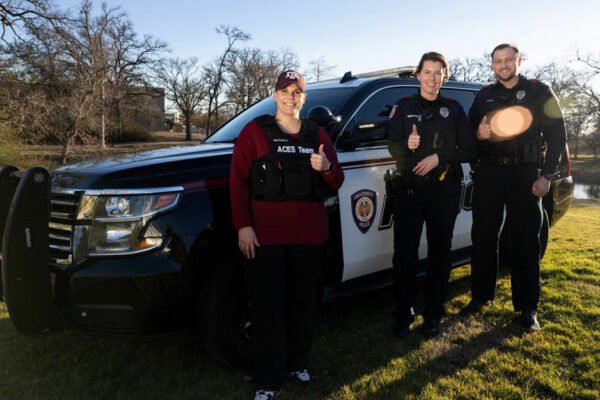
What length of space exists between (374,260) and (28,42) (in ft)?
67.8

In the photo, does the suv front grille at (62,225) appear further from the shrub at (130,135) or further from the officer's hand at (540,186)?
A: the shrub at (130,135)

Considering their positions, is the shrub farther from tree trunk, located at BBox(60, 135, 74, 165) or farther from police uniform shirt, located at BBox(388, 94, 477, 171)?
police uniform shirt, located at BBox(388, 94, 477, 171)

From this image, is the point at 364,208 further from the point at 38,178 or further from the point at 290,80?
the point at 38,178

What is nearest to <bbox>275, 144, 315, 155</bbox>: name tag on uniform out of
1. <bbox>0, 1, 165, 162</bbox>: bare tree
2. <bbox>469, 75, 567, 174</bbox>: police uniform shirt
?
<bbox>469, 75, 567, 174</bbox>: police uniform shirt

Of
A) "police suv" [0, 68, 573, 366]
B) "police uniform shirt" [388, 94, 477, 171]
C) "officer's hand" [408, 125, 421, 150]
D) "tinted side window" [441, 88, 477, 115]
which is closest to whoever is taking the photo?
"police suv" [0, 68, 573, 366]

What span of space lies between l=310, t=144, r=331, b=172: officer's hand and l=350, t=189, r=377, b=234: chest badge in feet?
2.42

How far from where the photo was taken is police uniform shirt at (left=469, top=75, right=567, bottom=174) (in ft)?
10.7

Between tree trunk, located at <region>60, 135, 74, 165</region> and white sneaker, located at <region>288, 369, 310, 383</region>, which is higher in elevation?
tree trunk, located at <region>60, 135, 74, 165</region>

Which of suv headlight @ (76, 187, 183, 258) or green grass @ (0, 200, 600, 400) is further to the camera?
green grass @ (0, 200, 600, 400)

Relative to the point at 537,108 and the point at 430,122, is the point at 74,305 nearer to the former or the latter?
the point at 430,122

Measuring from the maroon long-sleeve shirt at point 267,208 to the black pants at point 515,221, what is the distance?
1621 mm

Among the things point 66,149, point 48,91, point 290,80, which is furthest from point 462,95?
point 48,91

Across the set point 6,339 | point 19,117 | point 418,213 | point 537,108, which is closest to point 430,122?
point 418,213

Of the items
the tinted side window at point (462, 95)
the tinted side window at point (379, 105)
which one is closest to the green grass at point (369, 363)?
the tinted side window at point (379, 105)
